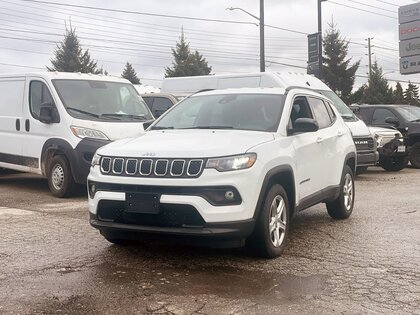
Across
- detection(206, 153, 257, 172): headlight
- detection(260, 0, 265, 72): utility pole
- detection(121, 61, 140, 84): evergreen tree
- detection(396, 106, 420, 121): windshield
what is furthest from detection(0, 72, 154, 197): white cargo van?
detection(121, 61, 140, 84): evergreen tree

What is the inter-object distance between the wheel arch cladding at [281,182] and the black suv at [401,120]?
9.94 meters

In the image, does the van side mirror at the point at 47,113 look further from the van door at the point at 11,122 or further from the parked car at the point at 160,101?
the parked car at the point at 160,101

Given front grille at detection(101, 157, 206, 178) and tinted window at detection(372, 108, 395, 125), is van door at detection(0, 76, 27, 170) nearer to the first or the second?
front grille at detection(101, 157, 206, 178)

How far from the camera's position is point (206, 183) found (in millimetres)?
4730

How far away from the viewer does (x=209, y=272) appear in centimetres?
488

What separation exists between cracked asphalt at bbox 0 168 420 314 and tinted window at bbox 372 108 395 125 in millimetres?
8220

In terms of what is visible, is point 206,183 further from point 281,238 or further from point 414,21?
point 414,21

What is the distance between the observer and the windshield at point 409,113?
15.1 meters

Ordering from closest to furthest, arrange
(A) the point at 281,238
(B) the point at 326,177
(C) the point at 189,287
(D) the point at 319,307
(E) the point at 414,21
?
(D) the point at 319,307
(C) the point at 189,287
(A) the point at 281,238
(B) the point at 326,177
(E) the point at 414,21

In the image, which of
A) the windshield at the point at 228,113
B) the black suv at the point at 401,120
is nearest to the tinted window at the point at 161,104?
the black suv at the point at 401,120

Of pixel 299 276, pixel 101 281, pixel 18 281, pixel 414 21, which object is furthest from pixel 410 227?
pixel 414 21

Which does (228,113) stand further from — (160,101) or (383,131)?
(383,131)

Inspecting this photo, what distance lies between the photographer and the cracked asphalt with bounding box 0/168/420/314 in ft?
13.3

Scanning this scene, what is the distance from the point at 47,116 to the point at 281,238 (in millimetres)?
5169
